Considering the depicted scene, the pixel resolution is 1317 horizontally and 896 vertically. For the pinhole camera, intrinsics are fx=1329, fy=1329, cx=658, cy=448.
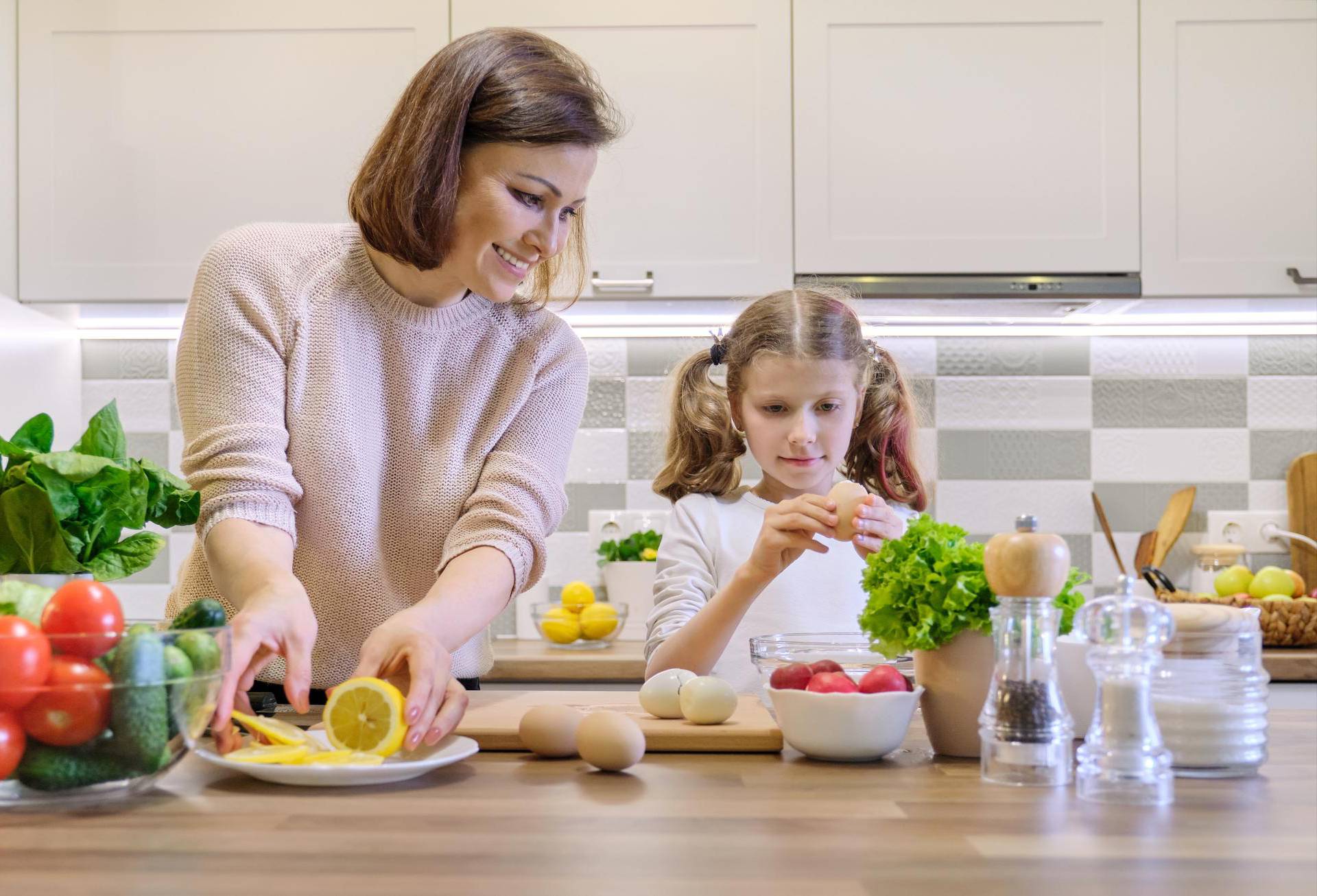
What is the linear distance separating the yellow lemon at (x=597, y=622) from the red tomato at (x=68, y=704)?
162cm

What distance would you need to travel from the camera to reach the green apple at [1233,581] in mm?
2500

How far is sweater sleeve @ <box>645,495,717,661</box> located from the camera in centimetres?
175

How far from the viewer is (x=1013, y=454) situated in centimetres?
292

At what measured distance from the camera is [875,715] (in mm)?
1052

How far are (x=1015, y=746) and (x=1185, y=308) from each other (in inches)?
78.1

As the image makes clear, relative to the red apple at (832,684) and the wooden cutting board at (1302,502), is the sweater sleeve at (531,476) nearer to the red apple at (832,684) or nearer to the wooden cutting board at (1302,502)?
the red apple at (832,684)

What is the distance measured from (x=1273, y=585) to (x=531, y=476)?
1.61 meters

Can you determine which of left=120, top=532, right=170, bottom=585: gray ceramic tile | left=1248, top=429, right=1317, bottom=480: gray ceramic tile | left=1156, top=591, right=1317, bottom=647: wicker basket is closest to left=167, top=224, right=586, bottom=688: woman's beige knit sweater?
left=1156, top=591, right=1317, bottom=647: wicker basket

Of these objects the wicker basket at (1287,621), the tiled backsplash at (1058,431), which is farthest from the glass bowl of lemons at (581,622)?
the wicker basket at (1287,621)

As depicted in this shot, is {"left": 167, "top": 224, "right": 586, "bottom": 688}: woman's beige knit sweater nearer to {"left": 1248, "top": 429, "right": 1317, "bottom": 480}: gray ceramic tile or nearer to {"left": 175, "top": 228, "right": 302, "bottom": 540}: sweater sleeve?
{"left": 175, "top": 228, "right": 302, "bottom": 540}: sweater sleeve

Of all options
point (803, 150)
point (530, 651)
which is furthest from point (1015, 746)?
point (803, 150)

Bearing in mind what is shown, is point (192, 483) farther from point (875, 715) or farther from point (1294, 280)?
point (1294, 280)

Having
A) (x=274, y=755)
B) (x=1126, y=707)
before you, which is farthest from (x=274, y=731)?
(x=1126, y=707)

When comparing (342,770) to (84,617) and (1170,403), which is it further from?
(1170,403)
